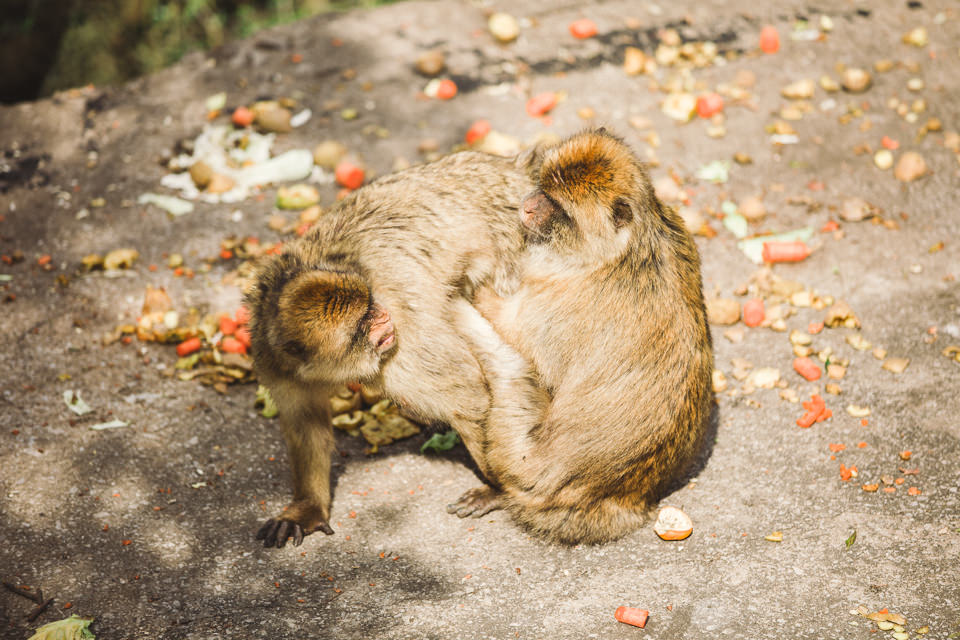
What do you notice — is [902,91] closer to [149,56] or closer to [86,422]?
[86,422]

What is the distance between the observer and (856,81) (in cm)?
583

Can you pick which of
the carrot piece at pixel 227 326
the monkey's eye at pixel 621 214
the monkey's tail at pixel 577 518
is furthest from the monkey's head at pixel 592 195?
the carrot piece at pixel 227 326

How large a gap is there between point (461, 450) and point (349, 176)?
7.05ft

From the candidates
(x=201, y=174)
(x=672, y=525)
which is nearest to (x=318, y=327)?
(x=672, y=525)

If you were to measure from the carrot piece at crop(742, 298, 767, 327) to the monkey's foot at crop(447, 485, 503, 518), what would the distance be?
1.89m

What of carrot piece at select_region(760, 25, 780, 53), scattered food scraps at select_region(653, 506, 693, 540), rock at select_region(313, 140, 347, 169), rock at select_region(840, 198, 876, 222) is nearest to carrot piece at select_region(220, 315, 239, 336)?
rock at select_region(313, 140, 347, 169)

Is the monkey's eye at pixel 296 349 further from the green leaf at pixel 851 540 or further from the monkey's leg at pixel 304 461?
the green leaf at pixel 851 540

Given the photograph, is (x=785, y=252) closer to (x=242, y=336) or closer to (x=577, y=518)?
(x=577, y=518)

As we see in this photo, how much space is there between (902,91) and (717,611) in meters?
4.54

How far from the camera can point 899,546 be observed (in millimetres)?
3285

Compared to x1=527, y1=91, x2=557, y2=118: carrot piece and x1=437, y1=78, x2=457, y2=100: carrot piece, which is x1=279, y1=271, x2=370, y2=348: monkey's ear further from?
x1=437, y1=78, x2=457, y2=100: carrot piece

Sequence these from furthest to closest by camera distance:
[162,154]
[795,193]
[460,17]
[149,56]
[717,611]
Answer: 1. [149,56]
2. [460,17]
3. [162,154]
4. [795,193]
5. [717,611]

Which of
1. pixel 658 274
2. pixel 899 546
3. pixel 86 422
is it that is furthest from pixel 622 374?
pixel 86 422

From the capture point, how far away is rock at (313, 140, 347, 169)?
5465 mm
